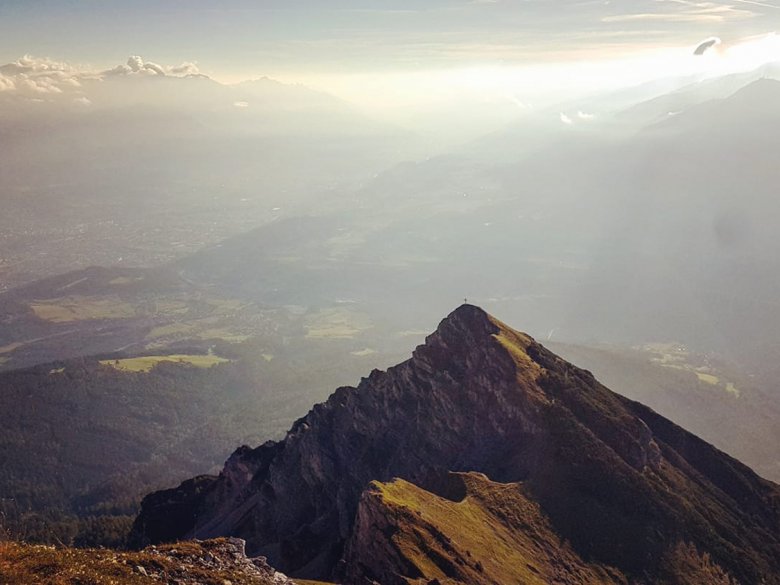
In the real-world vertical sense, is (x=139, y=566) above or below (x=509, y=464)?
above

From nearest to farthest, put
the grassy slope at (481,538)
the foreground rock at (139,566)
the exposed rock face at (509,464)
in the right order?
the foreground rock at (139,566) < the grassy slope at (481,538) < the exposed rock face at (509,464)

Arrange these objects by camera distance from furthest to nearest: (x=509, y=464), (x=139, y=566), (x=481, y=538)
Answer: (x=509, y=464) < (x=481, y=538) < (x=139, y=566)

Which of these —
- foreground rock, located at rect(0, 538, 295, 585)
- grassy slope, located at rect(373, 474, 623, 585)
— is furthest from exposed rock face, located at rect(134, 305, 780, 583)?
foreground rock, located at rect(0, 538, 295, 585)

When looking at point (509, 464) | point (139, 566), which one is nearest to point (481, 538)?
point (509, 464)

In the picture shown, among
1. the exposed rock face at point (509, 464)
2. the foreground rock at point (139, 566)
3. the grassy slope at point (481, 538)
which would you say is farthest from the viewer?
the exposed rock face at point (509, 464)

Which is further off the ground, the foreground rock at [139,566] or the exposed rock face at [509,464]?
the foreground rock at [139,566]

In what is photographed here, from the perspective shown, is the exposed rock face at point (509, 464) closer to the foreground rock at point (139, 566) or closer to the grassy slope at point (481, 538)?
the grassy slope at point (481, 538)

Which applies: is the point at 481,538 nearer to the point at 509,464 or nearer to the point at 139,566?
the point at 509,464

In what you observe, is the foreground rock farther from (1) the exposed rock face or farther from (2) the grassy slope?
(1) the exposed rock face

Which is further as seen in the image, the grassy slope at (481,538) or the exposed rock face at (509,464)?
the exposed rock face at (509,464)

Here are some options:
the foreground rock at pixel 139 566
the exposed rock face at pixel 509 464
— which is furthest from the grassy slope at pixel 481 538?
the foreground rock at pixel 139 566

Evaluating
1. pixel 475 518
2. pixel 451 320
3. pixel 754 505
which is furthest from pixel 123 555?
pixel 754 505
